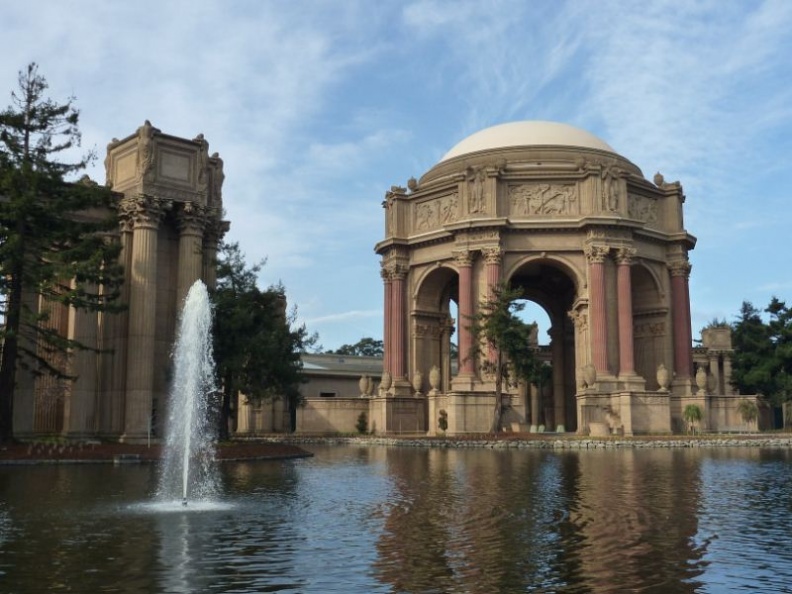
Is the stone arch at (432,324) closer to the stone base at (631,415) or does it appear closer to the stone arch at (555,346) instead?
the stone arch at (555,346)

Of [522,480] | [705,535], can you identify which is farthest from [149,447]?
[705,535]

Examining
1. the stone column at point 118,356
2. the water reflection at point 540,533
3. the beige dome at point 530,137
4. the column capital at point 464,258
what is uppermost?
the beige dome at point 530,137

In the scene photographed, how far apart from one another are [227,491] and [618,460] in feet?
51.0

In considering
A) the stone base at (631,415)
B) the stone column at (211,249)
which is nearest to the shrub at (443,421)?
the stone base at (631,415)

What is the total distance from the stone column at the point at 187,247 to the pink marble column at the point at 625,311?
110 feet

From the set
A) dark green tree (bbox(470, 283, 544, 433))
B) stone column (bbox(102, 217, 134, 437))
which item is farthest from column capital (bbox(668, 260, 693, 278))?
stone column (bbox(102, 217, 134, 437))

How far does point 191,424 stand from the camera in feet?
75.5

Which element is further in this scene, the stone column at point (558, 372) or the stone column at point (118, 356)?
the stone column at point (558, 372)

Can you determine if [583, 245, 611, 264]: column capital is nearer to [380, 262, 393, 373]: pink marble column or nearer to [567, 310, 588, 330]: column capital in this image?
[567, 310, 588, 330]: column capital

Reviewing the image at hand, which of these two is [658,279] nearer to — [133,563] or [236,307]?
[236,307]

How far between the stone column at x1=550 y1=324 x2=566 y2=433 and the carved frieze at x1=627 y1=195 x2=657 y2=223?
48.4 feet

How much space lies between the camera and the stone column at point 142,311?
29375 mm

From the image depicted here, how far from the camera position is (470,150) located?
211 feet

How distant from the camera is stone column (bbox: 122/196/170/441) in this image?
29.4 m
